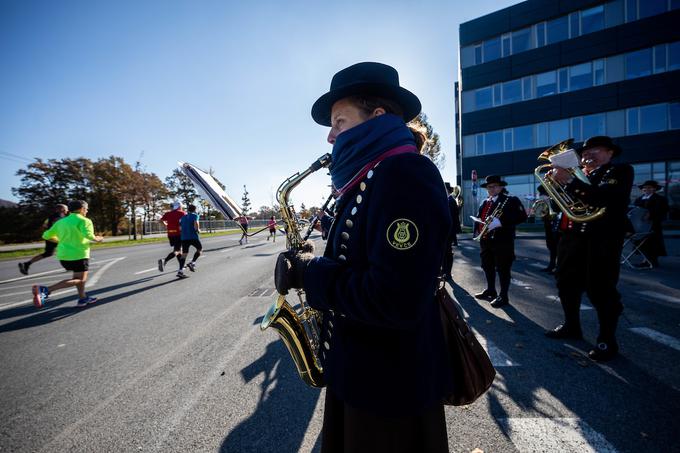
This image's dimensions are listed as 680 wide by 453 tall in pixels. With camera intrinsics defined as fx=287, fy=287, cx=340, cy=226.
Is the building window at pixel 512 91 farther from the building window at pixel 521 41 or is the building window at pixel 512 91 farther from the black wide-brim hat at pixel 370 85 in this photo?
the black wide-brim hat at pixel 370 85

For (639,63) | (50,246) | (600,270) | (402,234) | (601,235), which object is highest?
(639,63)

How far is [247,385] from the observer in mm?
2947

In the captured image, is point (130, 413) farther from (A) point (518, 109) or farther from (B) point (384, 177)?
(A) point (518, 109)

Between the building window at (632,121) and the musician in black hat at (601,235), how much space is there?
2492cm

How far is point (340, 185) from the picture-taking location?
4.72 feet

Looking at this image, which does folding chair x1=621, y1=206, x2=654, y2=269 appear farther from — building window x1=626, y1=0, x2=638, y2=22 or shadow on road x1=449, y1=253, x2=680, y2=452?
building window x1=626, y1=0, x2=638, y2=22

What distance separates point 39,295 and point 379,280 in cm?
780

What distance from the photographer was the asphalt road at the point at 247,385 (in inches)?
87.3

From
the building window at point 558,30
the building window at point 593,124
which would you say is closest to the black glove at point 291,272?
the building window at point 593,124

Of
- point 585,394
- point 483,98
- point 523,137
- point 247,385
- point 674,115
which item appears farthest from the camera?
point 483,98

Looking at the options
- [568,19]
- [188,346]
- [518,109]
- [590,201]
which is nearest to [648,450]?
[590,201]

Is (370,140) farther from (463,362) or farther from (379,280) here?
(463,362)

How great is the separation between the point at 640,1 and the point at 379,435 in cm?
3290

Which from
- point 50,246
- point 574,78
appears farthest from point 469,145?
point 50,246
